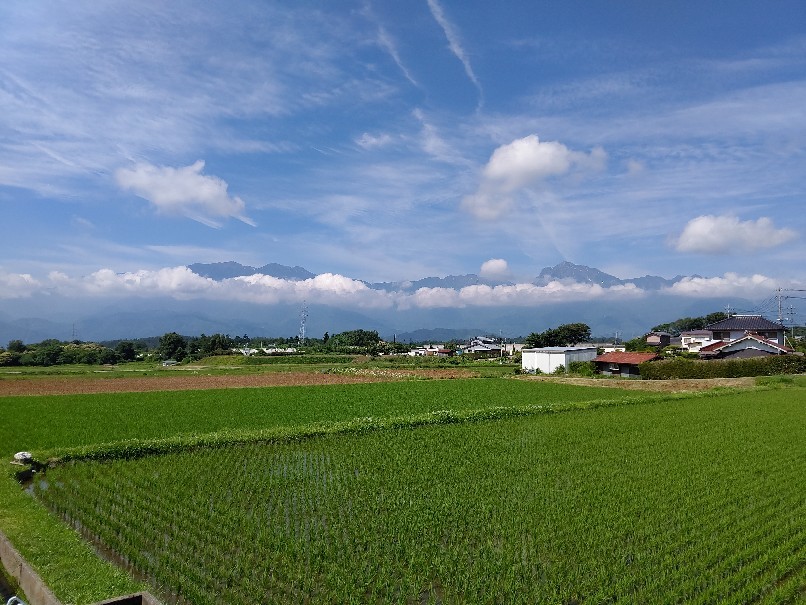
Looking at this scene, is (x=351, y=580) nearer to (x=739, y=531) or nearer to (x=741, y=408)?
(x=739, y=531)

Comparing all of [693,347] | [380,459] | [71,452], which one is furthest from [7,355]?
[693,347]

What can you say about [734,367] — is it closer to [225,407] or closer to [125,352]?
[225,407]

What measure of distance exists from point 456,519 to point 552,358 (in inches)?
1623

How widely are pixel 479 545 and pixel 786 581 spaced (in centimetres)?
375

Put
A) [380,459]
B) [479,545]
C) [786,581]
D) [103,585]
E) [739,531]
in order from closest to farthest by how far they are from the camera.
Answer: [103,585] < [786,581] < [479,545] < [739,531] < [380,459]

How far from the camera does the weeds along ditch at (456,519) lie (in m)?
6.12

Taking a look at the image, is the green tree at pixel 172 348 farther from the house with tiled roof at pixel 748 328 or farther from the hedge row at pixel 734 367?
the house with tiled roof at pixel 748 328

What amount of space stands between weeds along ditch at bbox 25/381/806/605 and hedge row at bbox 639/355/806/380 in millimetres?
23755

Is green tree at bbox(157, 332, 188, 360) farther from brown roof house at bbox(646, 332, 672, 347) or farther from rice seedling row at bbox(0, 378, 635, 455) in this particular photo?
brown roof house at bbox(646, 332, 672, 347)

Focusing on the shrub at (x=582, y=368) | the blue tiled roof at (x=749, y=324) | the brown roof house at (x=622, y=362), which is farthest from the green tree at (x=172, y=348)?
the blue tiled roof at (x=749, y=324)

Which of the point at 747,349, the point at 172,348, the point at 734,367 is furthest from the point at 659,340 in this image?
the point at 172,348

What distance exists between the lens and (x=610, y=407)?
23453mm

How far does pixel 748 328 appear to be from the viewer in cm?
5191

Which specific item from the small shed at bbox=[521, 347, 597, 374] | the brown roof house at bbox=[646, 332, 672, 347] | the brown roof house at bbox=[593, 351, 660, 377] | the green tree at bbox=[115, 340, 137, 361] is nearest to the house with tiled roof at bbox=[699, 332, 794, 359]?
the brown roof house at bbox=[593, 351, 660, 377]
